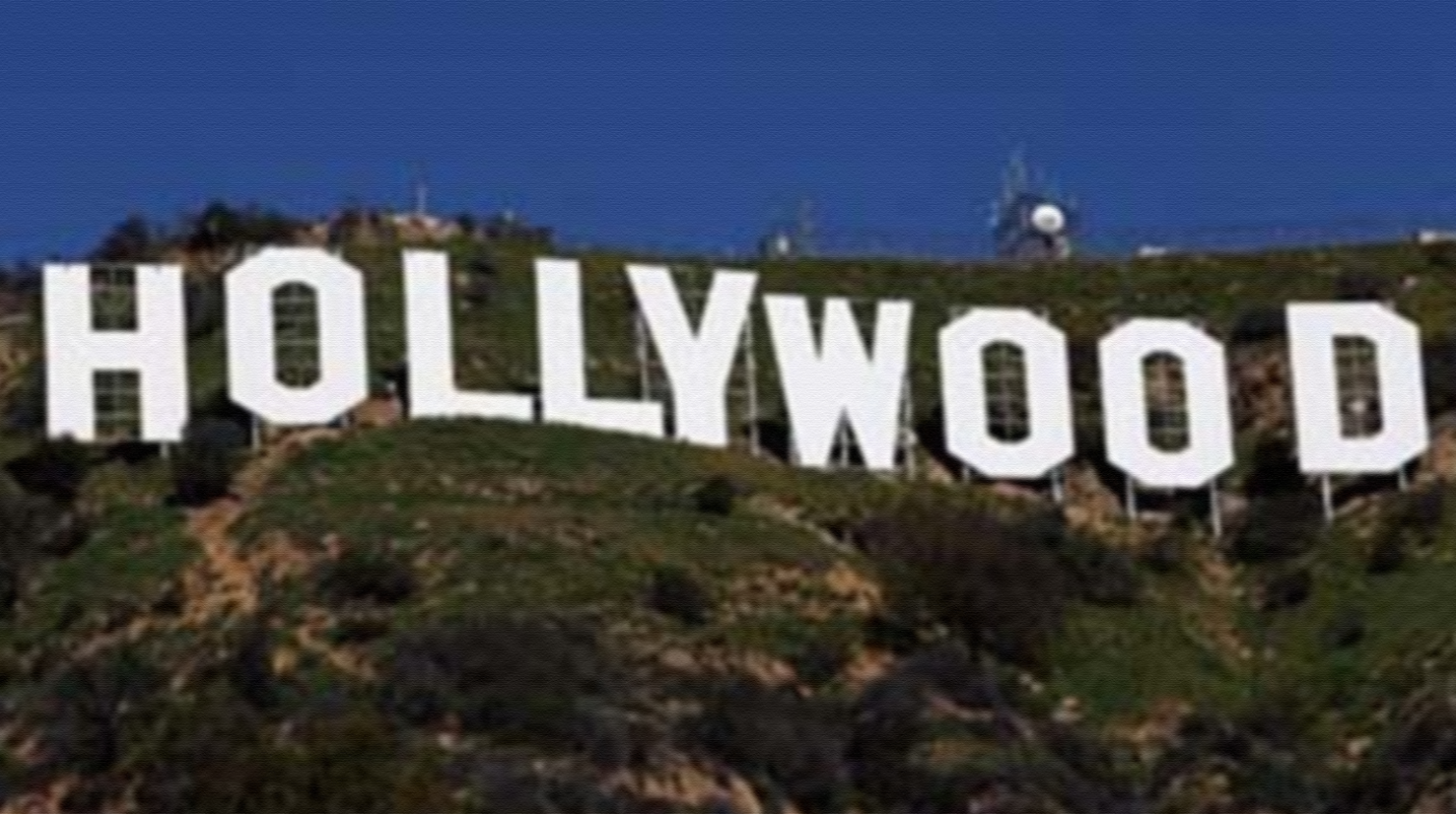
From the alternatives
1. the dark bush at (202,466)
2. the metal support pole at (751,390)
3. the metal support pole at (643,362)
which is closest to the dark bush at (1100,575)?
the metal support pole at (751,390)

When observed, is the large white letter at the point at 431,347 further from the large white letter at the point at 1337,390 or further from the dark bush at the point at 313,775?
the dark bush at the point at 313,775

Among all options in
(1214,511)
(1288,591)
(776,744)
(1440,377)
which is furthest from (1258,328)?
(776,744)

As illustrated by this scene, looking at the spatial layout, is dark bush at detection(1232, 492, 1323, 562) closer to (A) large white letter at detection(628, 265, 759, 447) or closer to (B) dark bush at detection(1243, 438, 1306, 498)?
(B) dark bush at detection(1243, 438, 1306, 498)

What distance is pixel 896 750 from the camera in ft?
328

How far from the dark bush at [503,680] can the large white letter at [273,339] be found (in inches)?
556

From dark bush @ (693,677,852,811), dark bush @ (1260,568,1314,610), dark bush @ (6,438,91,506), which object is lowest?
dark bush @ (693,677,852,811)

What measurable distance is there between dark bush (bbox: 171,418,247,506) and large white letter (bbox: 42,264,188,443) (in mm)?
1014

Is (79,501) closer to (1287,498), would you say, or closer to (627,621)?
(627,621)

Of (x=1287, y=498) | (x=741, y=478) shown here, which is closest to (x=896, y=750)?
(x=741, y=478)

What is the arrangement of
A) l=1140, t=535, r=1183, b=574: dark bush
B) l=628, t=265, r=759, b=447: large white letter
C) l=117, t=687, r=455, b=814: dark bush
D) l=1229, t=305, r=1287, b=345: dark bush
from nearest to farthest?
l=117, t=687, r=455, b=814: dark bush < l=1140, t=535, r=1183, b=574: dark bush < l=628, t=265, r=759, b=447: large white letter < l=1229, t=305, r=1287, b=345: dark bush

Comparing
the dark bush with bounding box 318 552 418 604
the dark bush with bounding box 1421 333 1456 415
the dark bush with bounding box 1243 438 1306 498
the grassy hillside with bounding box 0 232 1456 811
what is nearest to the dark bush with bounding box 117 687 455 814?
the grassy hillside with bounding box 0 232 1456 811

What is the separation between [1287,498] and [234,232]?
91.3 feet

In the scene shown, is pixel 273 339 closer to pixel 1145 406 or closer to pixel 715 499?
pixel 715 499

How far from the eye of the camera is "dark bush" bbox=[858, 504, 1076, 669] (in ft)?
356
